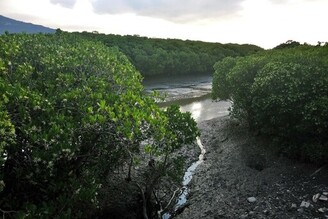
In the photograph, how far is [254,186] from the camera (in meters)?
17.8

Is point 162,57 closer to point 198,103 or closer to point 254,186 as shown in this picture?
point 198,103

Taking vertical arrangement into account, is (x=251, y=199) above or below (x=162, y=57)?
below

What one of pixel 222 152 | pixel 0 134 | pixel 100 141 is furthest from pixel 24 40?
pixel 222 152

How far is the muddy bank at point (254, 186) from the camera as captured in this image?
51.0ft

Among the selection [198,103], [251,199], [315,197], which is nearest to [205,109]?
[198,103]

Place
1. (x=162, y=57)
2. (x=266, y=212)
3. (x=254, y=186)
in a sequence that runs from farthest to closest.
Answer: (x=162, y=57)
(x=254, y=186)
(x=266, y=212)

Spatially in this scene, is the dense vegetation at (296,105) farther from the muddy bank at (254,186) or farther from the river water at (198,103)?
the river water at (198,103)

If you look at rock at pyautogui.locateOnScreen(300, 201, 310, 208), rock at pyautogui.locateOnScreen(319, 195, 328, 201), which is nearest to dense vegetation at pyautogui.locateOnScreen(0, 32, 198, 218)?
rock at pyautogui.locateOnScreen(300, 201, 310, 208)

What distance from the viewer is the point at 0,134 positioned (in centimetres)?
850

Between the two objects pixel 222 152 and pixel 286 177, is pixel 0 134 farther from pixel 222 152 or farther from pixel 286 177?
pixel 222 152

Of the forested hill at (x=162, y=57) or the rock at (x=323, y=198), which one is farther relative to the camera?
the forested hill at (x=162, y=57)

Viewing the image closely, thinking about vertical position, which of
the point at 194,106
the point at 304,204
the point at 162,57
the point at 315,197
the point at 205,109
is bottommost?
the point at 194,106

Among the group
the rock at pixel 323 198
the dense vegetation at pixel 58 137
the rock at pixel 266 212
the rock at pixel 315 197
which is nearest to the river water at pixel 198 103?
the rock at pixel 266 212

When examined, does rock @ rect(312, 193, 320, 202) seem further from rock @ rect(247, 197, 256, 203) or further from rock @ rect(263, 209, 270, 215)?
rock @ rect(247, 197, 256, 203)
